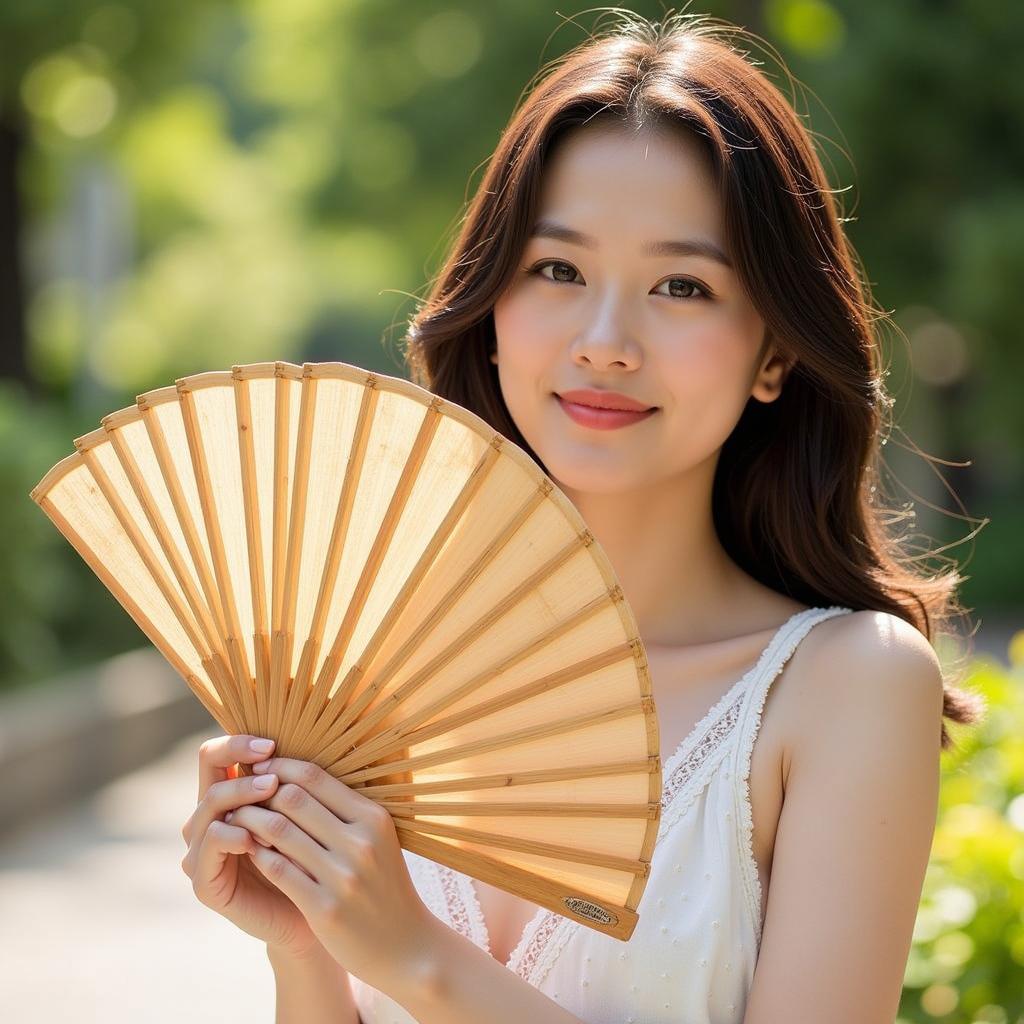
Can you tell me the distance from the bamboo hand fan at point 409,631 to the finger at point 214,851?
9 centimetres

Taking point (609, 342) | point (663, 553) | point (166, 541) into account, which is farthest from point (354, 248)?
point (166, 541)

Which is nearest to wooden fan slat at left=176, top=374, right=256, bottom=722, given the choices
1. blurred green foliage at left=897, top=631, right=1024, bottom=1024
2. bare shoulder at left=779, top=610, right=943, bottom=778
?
bare shoulder at left=779, top=610, right=943, bottom=778

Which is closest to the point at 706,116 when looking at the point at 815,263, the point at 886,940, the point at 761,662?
the point at 815,263

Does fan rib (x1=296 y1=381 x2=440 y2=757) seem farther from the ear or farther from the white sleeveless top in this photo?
the ear

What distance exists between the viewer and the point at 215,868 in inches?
57.8

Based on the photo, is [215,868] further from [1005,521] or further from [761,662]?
[1005,521]

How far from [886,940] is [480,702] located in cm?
44

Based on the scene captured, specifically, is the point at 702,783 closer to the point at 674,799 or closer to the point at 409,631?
the point at 674,799

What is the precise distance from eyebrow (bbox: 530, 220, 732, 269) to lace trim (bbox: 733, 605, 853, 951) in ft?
1.32

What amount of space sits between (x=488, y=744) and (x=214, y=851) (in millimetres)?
269

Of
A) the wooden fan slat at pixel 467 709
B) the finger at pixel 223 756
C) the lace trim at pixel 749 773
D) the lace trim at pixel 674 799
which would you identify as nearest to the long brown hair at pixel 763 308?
the lace trim at pixel 749 773

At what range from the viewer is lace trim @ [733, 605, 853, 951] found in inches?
62.5

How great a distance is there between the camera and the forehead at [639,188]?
5.44 ft

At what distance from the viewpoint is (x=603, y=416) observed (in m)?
1.66
